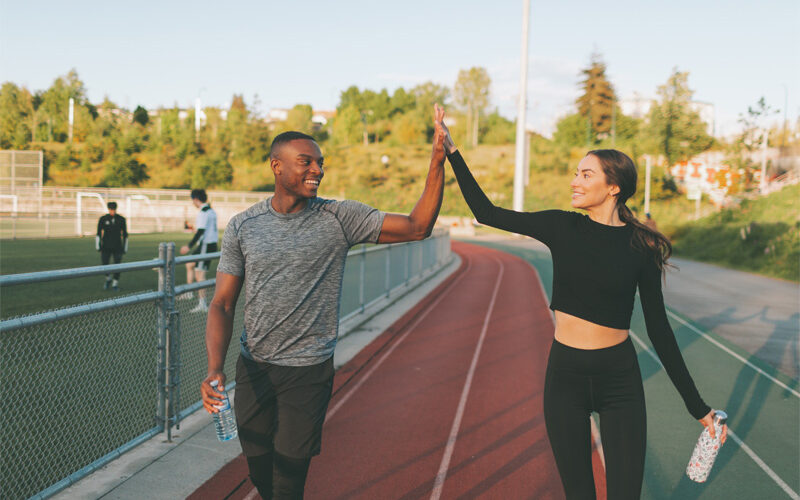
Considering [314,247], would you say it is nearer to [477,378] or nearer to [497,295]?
[477,378]

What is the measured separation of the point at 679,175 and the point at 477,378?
2573 inches

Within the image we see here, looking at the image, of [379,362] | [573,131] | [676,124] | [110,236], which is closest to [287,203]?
[379,362]

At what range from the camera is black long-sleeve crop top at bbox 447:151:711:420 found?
104 inches

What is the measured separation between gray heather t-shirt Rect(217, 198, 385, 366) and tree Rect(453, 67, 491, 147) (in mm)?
94265

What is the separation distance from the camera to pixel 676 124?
52625 millimetres

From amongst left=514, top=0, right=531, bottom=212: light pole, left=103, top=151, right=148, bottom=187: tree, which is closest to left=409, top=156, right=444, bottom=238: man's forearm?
left=514, top=0, right=531, bottom=212: light pole

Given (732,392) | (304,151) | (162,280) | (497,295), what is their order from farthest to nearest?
1. (497,295)
2. (732,392)
3. (162,280)
4. (304,151)

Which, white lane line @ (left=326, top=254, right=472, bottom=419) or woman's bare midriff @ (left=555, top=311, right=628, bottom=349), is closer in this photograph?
woman's bare midriff @ (left=555, top=311, right=628, bottom=349)

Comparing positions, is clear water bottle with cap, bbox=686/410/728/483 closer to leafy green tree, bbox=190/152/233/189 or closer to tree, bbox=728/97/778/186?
tree, bbox=728/97/778/186

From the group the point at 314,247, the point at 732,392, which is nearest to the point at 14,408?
the point at 314,247

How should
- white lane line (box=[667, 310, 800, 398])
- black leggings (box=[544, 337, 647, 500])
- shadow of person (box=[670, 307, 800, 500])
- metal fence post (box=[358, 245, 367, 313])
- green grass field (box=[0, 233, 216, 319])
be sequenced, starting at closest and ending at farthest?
1. black leggings (box=[544, 337, 647, 500])
2. shadow of person (box=[670, 307, 800, 500])
3. white lane line (box=[667, 310, 800, 398])
4. metal fence post (box=[358, 245, 367, 313])
5. green grass field (box=[0, 233, 216, 319])

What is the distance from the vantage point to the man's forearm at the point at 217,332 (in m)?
2.76

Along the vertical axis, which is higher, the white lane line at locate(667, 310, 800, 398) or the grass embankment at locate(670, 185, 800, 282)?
the grass embankment at locate(670, 185, 800, 282)

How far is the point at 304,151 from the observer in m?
2.72
